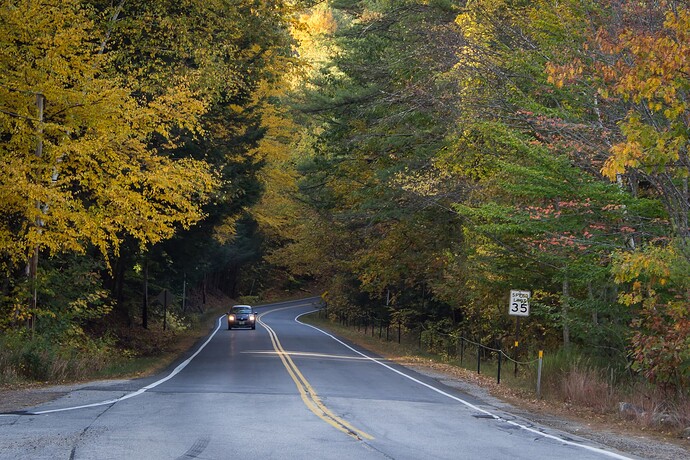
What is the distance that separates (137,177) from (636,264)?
11.5 metres

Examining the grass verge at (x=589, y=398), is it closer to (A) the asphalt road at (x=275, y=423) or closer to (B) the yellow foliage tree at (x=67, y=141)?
(A) the asphalt road at (x=275, y=423)

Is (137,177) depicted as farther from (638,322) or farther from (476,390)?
(638,322)

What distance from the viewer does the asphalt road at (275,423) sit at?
1071cm

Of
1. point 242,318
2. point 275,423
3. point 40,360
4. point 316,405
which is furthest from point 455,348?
point 275,423

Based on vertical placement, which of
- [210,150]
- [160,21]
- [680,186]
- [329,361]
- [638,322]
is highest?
[160,21]

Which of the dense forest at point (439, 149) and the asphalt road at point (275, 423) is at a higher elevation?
the dense forest at point (439, 149)

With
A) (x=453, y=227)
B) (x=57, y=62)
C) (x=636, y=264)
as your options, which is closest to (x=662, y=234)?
(x=636, y=264)

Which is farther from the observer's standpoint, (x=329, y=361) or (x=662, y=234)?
→ (x=329, y=361)

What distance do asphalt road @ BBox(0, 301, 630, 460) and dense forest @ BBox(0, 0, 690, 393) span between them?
362 centimetres

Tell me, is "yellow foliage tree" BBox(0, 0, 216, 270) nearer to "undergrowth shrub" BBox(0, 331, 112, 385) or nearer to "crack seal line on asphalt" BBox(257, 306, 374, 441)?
"undergrowth shrub" BBox(0, 331, 112, 385)

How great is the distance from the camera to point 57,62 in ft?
64.2

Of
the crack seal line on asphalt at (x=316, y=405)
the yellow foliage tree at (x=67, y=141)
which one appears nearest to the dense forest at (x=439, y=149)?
the yellow foliage tree at (x=67, y=141)

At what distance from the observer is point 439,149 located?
32281 millimetres

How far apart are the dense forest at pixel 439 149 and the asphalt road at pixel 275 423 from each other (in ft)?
11.9
